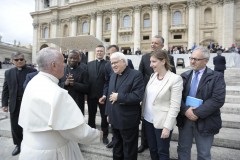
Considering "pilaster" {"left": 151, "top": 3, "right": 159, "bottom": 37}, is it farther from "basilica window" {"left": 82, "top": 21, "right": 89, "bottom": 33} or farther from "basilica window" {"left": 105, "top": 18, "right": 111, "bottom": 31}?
"basilica window" {"left": 82, "top": 21, "right": 89, "bottom": 33}

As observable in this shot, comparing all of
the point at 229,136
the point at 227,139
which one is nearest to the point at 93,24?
the point at 229,136

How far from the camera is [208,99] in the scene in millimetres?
2414

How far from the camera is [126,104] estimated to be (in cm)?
270

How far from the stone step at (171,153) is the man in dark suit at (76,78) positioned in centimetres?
88

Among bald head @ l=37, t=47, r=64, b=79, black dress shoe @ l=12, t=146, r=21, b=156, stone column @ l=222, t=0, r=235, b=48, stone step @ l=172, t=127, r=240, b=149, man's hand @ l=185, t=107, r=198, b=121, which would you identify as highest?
stone column @ l=222, t=0, r=235, b=48

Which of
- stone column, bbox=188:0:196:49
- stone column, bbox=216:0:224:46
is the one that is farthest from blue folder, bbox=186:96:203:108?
stone column, bbox=216:0:224:46

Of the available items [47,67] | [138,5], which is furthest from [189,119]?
[138,5]

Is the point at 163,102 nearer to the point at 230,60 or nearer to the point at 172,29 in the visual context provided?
the point at 230,60

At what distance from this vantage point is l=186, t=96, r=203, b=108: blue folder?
2477 millimetres

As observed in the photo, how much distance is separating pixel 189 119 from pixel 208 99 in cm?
38

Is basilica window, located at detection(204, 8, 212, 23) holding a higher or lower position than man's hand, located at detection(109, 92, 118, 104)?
higher

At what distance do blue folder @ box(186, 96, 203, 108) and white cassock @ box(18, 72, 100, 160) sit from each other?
139 centimetres

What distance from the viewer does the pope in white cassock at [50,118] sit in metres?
1.57

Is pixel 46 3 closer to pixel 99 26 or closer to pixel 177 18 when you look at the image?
pixel 99 26
